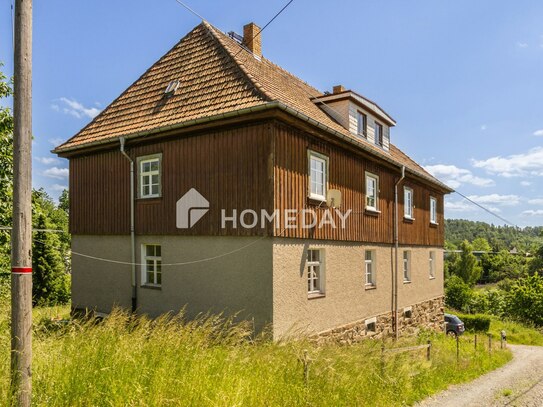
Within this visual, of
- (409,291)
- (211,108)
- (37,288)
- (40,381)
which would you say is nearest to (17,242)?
(40,381)

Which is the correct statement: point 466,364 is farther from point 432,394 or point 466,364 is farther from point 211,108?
point 211,108

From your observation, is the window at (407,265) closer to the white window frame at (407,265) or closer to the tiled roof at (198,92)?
the white window frame at (407,265)

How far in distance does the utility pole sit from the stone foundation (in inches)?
328

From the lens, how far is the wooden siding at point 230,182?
10711 millimetres

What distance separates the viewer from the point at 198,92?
495 inches

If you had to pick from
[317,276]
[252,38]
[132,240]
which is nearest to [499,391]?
[317,276]

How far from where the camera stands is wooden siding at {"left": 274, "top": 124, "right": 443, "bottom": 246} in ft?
35.7

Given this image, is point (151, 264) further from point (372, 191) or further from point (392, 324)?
point (392, 324)

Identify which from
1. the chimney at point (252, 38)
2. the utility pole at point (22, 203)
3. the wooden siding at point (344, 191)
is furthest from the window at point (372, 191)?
the utility pole at point (22, 203)

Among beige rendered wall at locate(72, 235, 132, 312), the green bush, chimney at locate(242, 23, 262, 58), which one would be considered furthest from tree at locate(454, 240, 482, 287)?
beige rendered wall at locate(72, 235, 132, 312)

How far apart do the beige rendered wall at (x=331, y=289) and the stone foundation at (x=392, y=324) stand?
223 mm

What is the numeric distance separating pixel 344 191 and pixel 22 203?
998 centimetres

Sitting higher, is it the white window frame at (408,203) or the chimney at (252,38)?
the chimney at (252,38)

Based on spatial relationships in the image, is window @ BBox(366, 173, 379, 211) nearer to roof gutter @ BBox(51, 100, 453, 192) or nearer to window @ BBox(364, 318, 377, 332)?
roof gutter @ BBox(51, 100, 453, 192)
